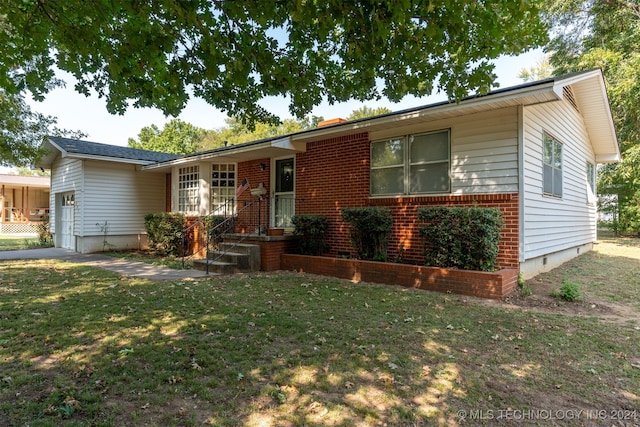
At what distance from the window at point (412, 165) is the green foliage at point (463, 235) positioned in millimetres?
990

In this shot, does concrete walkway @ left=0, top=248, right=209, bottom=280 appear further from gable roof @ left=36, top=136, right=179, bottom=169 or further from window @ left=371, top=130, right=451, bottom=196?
window @ left=371, top=130, right=451, bottom=196

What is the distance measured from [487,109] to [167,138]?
137ft

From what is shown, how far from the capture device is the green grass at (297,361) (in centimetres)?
254

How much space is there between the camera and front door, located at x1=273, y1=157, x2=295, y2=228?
10.2 metres

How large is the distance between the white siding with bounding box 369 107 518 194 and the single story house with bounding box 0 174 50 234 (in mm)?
28639

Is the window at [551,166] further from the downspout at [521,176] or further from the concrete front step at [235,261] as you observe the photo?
the concrete front step at [235,261]

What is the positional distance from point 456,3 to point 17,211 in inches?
1350

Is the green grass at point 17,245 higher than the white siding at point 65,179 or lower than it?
lower

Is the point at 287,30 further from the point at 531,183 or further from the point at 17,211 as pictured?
the point at 17,211

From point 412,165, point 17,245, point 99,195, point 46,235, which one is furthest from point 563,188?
point 17,245

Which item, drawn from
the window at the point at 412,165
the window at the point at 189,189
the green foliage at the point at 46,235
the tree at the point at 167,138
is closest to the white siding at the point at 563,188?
the window at the point at 412,165

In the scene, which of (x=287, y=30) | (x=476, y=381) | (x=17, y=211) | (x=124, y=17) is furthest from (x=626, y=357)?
(x=17, y=211)

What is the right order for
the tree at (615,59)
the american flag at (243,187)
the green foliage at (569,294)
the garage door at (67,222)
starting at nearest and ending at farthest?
the green foliage at (569,294) < the american flag at (243,187) < the garage door at (67,222) < the tree at (615,59)

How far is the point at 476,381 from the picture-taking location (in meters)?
2.99
